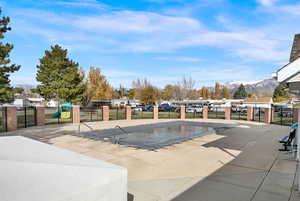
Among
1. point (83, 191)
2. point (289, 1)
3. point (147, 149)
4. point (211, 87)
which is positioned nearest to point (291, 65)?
point (83, 191)

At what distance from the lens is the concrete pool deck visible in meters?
4.04

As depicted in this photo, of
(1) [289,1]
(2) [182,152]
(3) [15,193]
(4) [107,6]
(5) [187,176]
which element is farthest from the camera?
(4) [107,6]

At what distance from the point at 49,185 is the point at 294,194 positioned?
457 centimetres

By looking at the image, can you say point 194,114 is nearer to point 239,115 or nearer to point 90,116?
point 239,115

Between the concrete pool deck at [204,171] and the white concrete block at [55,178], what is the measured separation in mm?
1436

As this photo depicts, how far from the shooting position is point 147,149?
775 centimetres

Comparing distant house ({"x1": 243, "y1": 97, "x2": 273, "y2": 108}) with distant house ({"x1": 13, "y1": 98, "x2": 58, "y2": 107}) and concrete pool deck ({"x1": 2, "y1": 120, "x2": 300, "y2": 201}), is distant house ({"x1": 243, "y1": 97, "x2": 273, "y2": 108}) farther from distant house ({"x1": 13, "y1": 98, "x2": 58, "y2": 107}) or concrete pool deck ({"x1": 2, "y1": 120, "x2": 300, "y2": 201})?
distant house ({"x1": 13, "y1": 98, "x2": 58, "y2": 107})

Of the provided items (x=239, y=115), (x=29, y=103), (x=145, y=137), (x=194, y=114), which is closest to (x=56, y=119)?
(x=145, y=137)

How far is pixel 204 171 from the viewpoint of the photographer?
5410 mm

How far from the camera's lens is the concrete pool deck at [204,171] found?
404 cm

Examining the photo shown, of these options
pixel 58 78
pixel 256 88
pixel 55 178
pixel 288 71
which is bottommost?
pixel 55 178

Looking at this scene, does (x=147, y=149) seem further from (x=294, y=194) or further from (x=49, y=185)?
(x=49, y=185)

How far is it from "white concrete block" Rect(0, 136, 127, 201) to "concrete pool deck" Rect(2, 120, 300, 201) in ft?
4.71

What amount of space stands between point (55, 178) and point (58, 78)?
32082mm
